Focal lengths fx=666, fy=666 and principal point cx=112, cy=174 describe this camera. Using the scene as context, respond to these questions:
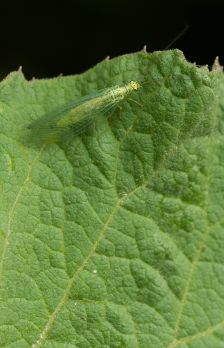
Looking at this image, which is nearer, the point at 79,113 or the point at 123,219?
the point at 123,219

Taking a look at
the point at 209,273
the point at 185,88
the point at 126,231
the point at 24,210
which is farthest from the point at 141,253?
the point at 185,88

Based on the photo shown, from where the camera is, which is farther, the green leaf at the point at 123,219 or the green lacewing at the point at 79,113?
the green lacewing at the point at 79,113

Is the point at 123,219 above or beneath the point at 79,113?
beneath

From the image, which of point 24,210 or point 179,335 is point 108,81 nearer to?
point 24,210

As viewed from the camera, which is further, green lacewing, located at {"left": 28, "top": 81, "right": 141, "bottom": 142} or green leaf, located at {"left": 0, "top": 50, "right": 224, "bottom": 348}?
green lacewing, located at {"left": 28, "top": 81, "right": 141, "bottom": 142}
